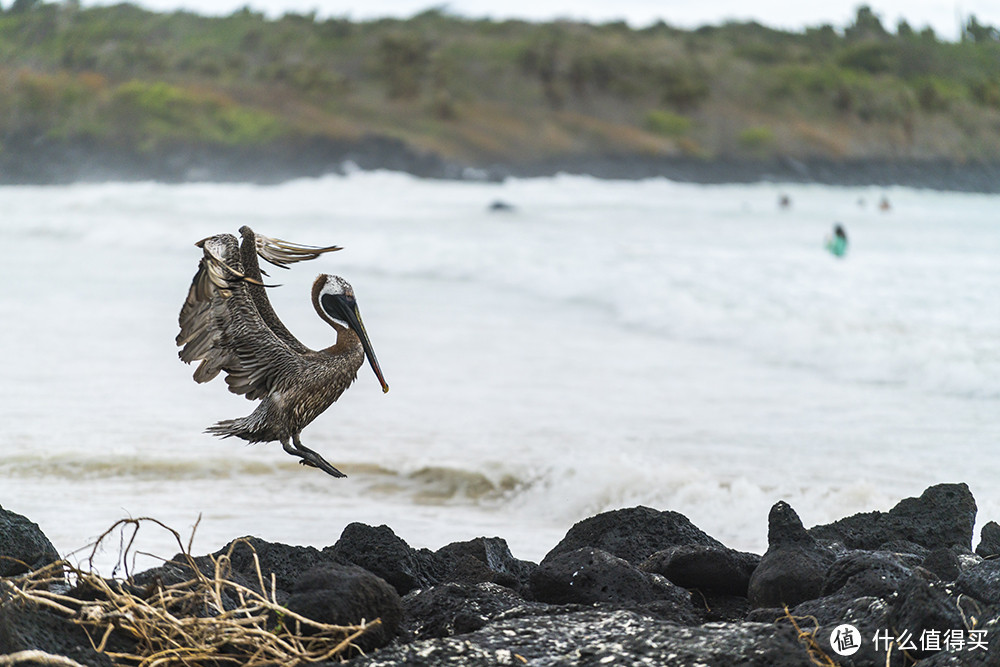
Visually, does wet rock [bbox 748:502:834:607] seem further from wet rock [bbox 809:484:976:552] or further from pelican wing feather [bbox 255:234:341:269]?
pelican wing feather [bbox 255:234:341:269]

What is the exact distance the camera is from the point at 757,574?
3.18 metres

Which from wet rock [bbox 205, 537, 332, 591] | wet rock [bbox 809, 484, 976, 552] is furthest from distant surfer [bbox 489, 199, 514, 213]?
wet rock [bbox 205, 537, 332, 591]

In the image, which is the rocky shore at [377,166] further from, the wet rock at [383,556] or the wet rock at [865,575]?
the wet rock at [865,575]

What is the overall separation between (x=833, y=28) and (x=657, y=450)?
46.4 meters

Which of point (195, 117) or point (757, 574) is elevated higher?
point (195, 117)

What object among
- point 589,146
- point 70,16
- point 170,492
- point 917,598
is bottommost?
point 170,492

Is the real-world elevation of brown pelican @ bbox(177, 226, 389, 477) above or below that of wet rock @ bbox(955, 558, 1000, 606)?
above

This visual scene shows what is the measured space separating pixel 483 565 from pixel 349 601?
836 mm

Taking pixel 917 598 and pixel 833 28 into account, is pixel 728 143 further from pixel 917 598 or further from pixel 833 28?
pixel 917 598

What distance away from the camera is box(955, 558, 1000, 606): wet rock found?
261 cm

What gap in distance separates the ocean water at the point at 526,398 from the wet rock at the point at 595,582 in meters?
1.53

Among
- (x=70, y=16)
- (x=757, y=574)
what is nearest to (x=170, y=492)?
(x=757, y=574)

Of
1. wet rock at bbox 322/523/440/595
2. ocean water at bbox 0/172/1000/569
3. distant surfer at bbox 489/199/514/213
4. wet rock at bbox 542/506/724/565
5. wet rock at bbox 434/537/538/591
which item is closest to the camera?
wet rock at bbox 322/523/440/595

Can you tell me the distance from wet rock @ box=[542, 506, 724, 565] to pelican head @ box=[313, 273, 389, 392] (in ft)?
5.22
